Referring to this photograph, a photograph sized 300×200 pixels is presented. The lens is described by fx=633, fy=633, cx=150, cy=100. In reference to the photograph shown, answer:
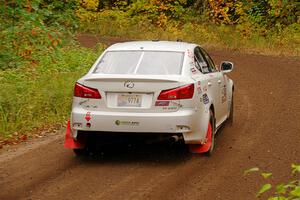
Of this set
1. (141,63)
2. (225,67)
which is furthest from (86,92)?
(225,67)

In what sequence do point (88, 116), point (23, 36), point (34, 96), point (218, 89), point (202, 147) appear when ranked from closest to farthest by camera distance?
point (88, 116)
point (202, 147)
point (218, 89)
point (34, 96)
point (23, 36)

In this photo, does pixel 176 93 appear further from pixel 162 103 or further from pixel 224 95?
pixel 224 95

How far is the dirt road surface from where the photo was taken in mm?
6930

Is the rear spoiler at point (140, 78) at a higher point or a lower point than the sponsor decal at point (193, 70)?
higher

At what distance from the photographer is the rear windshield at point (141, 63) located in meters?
8.35

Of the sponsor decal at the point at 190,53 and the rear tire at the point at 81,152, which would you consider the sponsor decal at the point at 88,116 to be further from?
the sponsor decal at the point at 190,53

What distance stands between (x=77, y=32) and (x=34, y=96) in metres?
23.1

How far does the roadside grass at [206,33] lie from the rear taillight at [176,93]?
705 inches

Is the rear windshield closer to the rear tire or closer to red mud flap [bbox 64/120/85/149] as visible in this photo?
red mud flap [bbox 64/120/85/149]

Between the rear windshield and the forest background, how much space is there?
7.60 feet

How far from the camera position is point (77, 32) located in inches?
1346

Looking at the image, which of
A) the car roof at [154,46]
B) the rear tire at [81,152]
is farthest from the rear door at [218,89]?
the rear tire at [81,152]

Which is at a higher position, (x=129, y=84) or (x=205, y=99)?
(x=129, y=84)

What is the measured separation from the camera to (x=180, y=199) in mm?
6633
